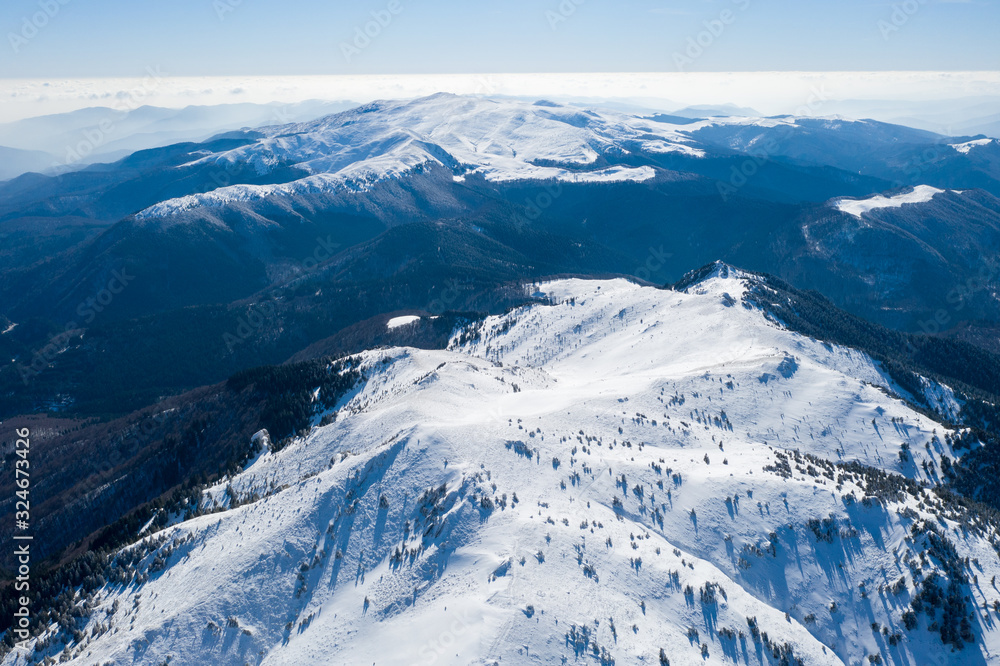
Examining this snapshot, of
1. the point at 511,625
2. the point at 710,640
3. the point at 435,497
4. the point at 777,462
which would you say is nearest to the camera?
the point at 511,625

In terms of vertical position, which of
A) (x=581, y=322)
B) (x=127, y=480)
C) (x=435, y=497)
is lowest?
(x=127, y=480)

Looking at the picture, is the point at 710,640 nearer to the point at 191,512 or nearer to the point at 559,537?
the point at 559,537

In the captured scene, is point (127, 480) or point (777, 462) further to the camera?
point (127, 480)

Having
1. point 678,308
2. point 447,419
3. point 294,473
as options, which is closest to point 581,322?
point 678,308

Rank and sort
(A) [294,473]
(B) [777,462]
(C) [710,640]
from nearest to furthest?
(C) [710,640], (B) [777,462], (A) [294,473]

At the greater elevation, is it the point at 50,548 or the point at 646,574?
the point at 646,574

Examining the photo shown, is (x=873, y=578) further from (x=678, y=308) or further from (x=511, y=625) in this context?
(x=678, y=308)
